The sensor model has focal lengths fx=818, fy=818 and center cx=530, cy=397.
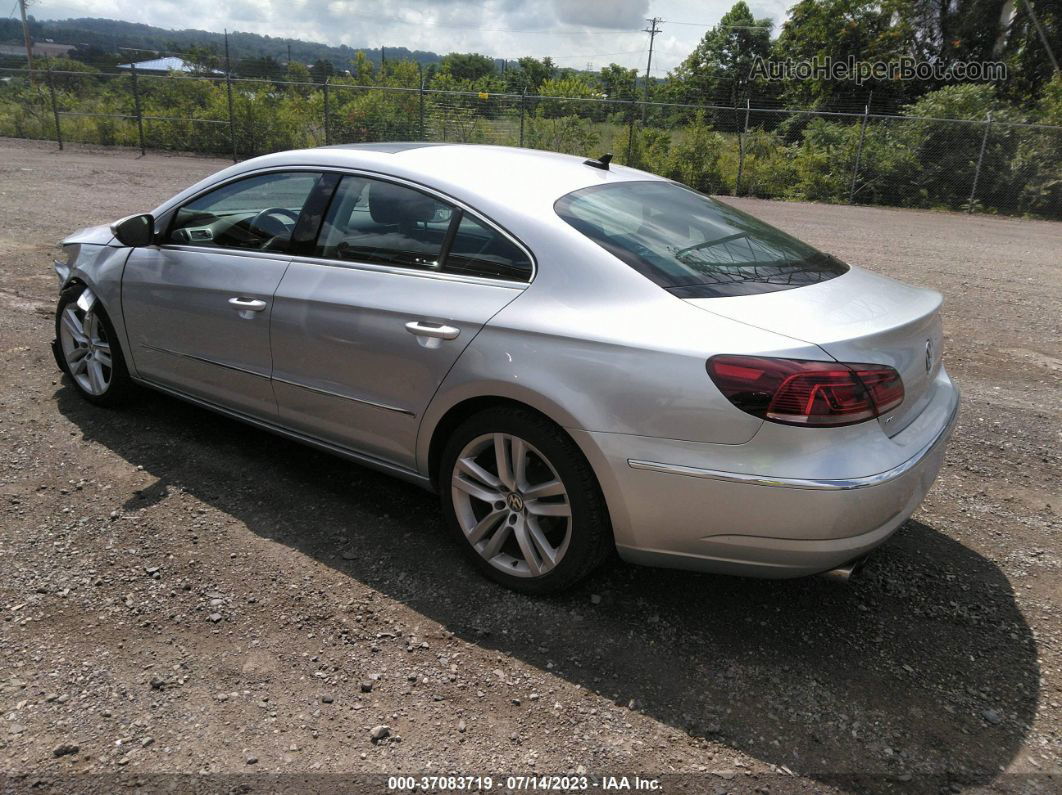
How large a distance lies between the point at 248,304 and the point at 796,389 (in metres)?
2.48

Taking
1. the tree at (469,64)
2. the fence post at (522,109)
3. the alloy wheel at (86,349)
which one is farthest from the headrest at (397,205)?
the tree at (469,64)

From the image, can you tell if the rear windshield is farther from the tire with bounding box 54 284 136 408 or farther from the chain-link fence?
the chain-link fence

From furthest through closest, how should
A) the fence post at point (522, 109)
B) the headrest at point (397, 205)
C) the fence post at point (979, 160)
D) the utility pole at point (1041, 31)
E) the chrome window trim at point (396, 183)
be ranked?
the utility pole at point (1041, 31), the fence post at point (522, 109), the fence post at point (979, 160), the headrest at point (397, 205), the chrome window trim at point (396, 183)

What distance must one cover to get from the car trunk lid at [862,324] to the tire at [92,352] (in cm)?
347

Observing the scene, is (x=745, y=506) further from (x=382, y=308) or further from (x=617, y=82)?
(x=617, y=82)

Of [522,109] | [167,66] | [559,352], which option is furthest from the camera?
[167,66]

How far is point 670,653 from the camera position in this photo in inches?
112

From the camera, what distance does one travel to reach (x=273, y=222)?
3.89 m

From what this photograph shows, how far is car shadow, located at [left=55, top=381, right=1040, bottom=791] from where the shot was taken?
248 centimetres

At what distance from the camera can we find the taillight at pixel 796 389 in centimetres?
247

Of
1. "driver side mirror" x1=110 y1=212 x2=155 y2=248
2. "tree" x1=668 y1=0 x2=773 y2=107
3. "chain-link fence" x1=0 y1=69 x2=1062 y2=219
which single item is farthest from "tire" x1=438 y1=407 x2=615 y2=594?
A: "tree" x1=668 y1=0 x2=773 y2=107

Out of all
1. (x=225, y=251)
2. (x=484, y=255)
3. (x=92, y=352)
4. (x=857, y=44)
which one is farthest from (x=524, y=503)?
(x=857, y=44)

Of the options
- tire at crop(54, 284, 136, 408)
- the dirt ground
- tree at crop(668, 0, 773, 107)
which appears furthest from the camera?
tree at crop(668, 0, 773, 107)

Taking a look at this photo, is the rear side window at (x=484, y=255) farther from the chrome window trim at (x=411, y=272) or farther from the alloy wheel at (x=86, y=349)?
the alloy wheel at (x=86, y=349)
